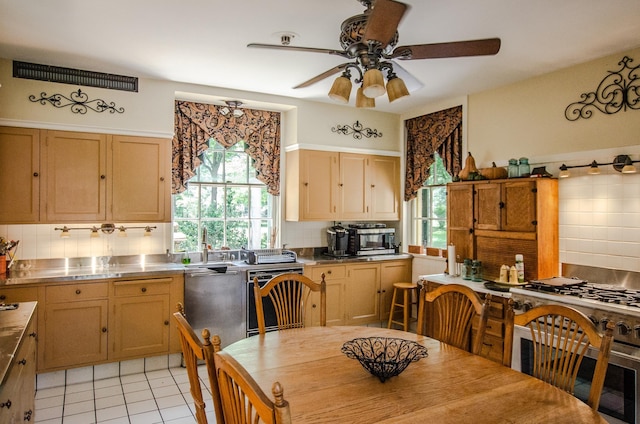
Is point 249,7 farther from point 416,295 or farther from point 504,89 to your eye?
point 416,295

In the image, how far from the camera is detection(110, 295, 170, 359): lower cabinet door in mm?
3739

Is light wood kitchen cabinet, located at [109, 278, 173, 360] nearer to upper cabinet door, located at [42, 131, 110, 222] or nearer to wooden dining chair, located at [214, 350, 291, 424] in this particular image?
upper cabinet door, located at [42, 131, 110, 222]

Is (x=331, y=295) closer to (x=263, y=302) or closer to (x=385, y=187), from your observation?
(x=263, y=302)

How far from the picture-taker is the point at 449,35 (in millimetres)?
3082

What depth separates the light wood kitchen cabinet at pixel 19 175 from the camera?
363cm

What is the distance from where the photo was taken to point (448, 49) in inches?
91.9

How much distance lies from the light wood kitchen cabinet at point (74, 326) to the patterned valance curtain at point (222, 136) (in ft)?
4.53

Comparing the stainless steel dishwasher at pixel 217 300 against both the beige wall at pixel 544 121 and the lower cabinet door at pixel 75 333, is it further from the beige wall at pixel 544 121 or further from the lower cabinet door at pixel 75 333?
the beige wall at pixel 544 121

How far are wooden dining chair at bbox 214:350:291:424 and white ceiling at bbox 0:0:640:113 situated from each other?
225 centimetres

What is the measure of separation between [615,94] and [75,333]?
486 centimetres

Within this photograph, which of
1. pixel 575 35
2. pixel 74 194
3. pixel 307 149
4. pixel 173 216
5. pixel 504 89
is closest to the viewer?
pixel 575 35

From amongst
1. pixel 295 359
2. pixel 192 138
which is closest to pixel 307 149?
pixel 192 138

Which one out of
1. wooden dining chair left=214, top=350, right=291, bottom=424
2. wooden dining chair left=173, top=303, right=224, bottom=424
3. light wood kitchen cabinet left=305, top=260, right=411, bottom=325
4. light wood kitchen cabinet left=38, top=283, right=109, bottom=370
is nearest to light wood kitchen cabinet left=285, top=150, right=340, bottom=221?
light wood kitchen cabinet left=305, top=260, right=411, bottom=325

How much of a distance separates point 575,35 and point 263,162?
3273 millimetres
